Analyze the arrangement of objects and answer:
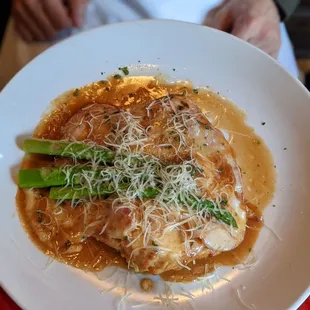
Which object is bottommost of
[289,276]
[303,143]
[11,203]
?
[289,276]

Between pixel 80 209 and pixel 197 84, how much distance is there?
1051 mm

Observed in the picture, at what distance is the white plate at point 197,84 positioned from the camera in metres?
2.27

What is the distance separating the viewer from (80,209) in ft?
7.86

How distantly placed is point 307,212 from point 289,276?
0.39 meters

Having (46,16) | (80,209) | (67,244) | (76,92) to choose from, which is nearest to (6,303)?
(67,244)

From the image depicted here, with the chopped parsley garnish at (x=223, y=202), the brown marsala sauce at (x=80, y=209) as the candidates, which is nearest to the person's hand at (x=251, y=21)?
the brown marsala sauce at (x=80, y=209)

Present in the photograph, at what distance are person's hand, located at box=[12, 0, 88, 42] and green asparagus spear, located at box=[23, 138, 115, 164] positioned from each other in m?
0.89

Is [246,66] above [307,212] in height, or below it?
above

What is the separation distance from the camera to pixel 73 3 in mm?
2898

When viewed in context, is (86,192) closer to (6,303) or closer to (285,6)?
(6,303)

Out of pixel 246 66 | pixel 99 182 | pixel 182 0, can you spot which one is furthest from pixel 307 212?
pixel 182 0

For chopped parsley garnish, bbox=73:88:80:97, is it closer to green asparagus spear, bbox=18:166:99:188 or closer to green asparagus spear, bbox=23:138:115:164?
green asparagus spear, bbox=23:138:115:164

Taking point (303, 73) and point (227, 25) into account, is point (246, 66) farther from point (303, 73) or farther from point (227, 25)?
point (303, 73)

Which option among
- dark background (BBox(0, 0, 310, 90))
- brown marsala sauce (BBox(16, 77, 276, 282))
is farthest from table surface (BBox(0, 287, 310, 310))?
dark background (BBox(0, 0, 310, 90))
